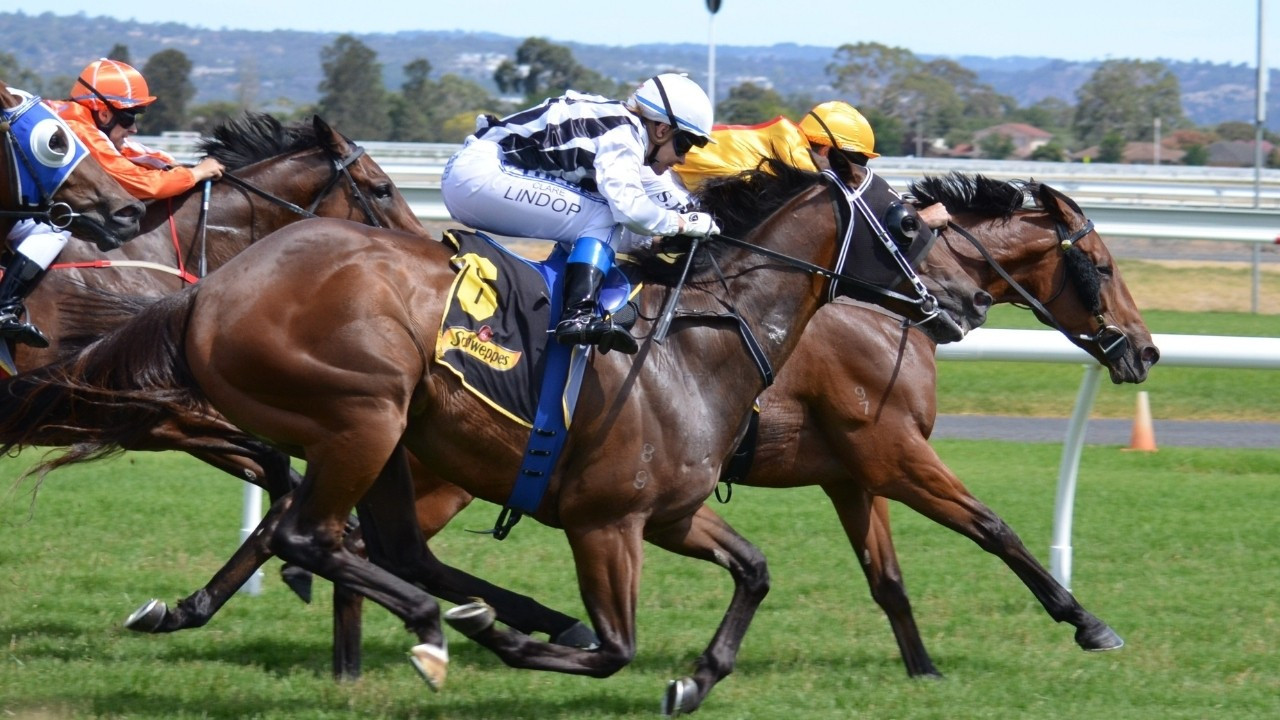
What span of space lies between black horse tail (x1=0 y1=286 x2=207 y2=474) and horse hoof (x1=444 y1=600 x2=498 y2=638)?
0.95 meters

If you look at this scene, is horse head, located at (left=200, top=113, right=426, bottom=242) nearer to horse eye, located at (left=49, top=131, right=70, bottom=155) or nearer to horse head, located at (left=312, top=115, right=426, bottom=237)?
horse head, located at (left=312, top=115, right=426, bottom=237)

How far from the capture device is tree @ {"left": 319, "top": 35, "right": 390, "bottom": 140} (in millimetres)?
59250

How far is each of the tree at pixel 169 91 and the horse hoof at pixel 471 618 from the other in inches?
1841

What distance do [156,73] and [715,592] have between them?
5219 cm

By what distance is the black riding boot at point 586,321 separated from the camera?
14.1ft

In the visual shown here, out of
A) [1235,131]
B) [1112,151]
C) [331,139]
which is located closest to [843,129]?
[331,139]

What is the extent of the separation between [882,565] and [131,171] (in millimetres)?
3263

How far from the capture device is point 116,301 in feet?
15.4

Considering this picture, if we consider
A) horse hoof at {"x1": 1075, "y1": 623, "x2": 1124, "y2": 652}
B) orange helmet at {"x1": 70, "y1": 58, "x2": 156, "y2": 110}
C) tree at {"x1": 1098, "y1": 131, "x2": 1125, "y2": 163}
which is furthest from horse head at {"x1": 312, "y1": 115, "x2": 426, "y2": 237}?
tree at {"x1": 1098, "y1": 131, "x2": 1125, "y2": 163}

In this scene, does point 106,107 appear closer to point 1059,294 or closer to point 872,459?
point 872,459

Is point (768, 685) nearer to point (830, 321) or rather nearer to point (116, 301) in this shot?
point (830, 321)

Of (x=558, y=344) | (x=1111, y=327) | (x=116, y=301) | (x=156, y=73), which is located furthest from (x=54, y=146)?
(x=156, y=73)

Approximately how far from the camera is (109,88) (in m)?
6.66

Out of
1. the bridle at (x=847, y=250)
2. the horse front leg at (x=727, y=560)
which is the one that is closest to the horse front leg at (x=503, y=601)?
the horse front leg at (x=727, y=560)
